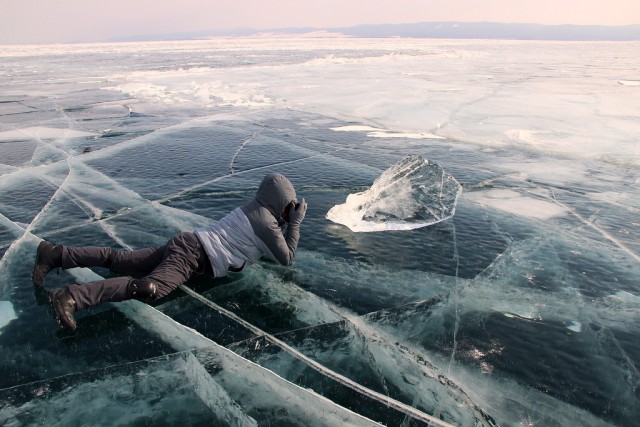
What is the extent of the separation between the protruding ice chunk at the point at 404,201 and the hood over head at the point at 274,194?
1.52 meters

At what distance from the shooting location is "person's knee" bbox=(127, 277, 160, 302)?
11.1 ft

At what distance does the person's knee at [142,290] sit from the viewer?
340 centimetres

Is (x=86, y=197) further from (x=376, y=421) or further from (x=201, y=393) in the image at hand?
(x=376, y=421)

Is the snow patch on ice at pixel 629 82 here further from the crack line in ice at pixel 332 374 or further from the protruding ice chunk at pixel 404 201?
the crack line in ice at pixel 332 374

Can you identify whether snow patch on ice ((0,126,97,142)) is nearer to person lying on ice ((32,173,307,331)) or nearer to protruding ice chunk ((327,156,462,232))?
person lying on ice ((32,173,307,331))

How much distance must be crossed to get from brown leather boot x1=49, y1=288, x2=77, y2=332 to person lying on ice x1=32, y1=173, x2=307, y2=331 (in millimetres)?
556

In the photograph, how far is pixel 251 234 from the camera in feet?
12.8

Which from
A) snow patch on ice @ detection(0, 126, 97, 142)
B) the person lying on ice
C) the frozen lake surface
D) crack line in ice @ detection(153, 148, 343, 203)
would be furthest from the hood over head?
snow patch on ice @ detection(0, 126, 97, 142)

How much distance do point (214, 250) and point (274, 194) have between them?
757mm

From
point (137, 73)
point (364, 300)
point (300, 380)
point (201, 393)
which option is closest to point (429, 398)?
point (300, 380)

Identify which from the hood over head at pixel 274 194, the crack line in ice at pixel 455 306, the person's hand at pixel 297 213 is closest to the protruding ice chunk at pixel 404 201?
the crack line in ice at pixel 455 306

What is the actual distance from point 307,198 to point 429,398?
4.00m

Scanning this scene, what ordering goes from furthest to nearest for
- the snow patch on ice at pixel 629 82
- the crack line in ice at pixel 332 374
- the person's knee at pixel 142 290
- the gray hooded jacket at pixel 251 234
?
the snow patch on ice at pixel 629 82 → the gray hooded jacket at pixel 251 234 → the person's knee at pixel 142 290 → the crack line in ice at pixel 332 374

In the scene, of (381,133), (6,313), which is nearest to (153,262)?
(6,313)
